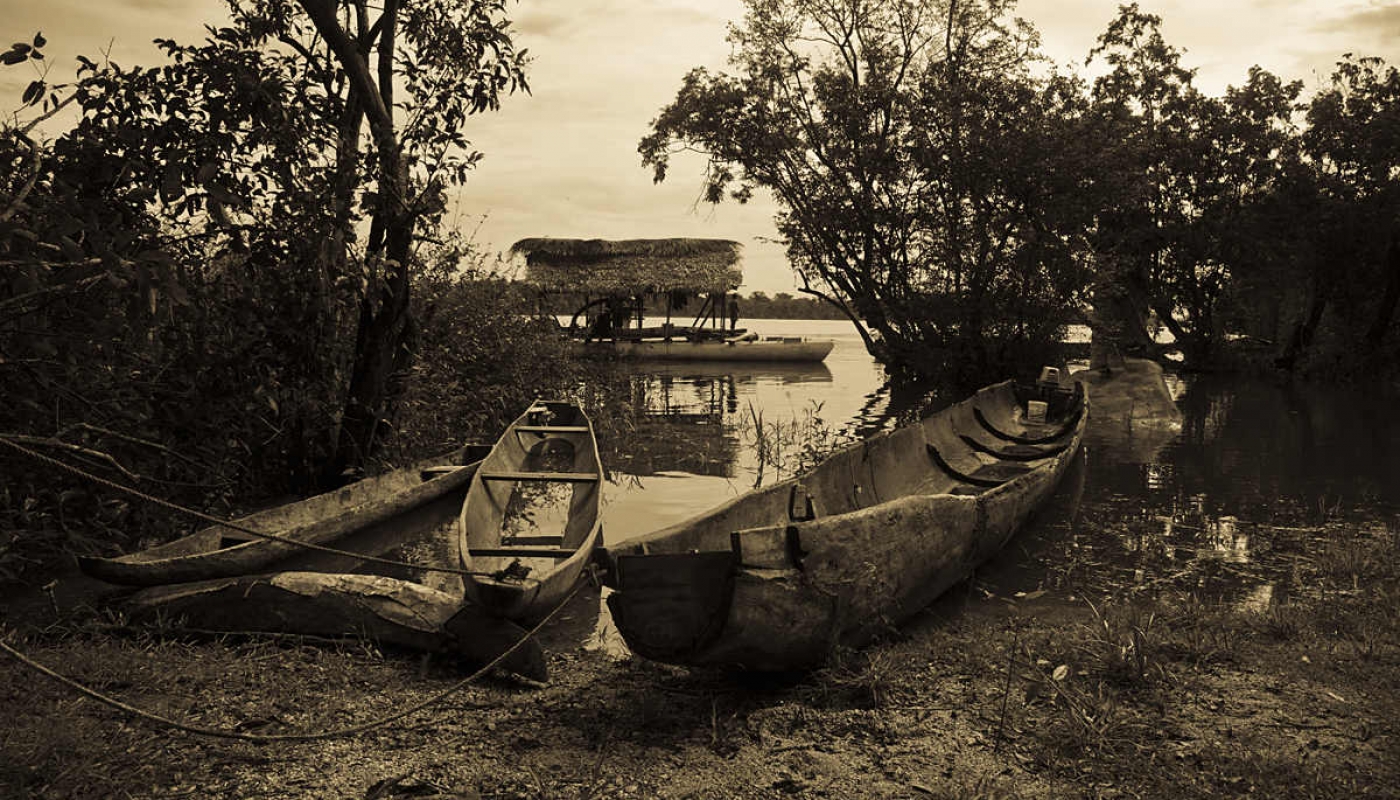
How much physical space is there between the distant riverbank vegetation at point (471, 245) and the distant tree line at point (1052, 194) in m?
0.07

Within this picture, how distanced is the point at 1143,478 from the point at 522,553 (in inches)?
304

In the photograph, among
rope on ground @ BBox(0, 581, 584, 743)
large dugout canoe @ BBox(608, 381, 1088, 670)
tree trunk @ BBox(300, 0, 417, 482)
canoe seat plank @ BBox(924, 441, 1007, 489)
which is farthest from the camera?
canoe seat plank @ BBox(924, 441, 1007, 489)

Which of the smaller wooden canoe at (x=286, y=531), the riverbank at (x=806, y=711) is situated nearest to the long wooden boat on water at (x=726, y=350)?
the smaller wooden canoe at (x=286, y=531)

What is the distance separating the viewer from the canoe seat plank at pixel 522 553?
210 inches

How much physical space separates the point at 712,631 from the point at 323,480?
546 cm

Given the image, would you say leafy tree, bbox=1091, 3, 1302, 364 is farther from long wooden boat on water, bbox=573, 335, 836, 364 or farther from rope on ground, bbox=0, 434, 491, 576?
rope on ground, bbox=0, 434, 491, 576

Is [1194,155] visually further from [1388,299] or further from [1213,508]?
[1213,508]

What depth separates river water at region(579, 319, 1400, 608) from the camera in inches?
256

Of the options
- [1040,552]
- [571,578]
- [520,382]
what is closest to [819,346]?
[520,382]

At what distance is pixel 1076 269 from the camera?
1786cm

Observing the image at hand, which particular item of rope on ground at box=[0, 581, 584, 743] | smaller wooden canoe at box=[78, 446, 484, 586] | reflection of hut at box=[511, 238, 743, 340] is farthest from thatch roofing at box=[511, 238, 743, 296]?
rope on ground at box=[0, 581, 584, 743]

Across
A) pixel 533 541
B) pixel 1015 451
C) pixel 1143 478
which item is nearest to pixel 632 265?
pixel 1143 478

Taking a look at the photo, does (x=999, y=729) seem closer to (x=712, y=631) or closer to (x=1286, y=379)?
(x=712, y=631)

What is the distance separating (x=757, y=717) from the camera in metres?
3.87
